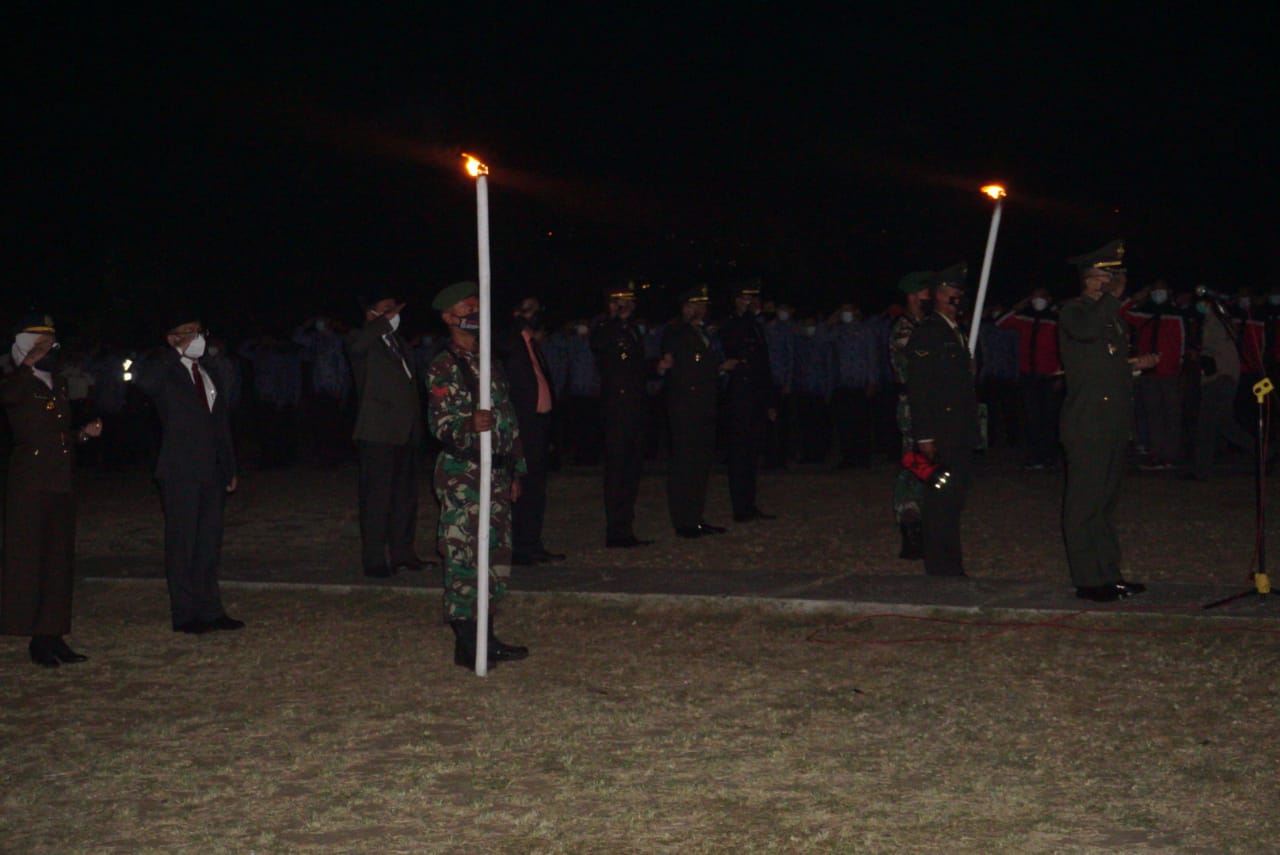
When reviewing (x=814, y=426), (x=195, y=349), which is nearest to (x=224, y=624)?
(x=195, y=349)

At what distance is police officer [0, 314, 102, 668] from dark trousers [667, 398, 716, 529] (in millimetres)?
5641

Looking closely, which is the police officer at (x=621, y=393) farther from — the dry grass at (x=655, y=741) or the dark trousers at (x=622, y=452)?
the dry grass at (x=655, y=741)

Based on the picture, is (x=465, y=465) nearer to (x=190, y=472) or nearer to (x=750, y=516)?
(x=190, y=472)

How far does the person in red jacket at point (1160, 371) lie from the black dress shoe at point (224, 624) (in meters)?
11.9

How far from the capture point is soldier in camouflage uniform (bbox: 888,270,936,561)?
11.8 metres

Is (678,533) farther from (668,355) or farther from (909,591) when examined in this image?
(909,591)

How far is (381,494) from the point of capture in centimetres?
1225

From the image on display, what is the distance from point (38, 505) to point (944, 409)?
18.8ft

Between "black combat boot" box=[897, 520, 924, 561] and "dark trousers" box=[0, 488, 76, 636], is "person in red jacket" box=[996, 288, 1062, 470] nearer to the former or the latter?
"black combat boot" box=[897, 520, 924, 561]

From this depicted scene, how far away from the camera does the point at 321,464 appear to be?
24.6 meters

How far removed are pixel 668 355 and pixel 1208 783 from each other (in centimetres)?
821

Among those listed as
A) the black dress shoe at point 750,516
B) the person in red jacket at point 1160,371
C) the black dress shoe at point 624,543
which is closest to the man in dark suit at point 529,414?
the black dress shoe at point 624,543

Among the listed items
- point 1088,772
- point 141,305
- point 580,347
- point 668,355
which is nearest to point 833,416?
point 580,347

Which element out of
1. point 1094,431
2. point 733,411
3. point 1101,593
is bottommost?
point 1101,593
